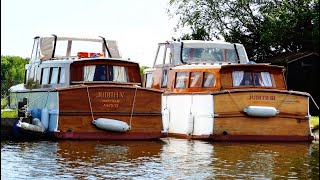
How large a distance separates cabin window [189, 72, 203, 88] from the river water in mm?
2585

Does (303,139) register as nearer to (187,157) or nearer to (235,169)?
(187,157)

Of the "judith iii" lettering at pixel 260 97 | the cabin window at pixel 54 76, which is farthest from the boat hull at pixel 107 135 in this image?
the cabin window at pixel 54 76

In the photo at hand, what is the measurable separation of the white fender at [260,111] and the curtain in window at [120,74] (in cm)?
414

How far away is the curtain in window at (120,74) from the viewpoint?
2173 cm

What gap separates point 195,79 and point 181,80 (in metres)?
0.89

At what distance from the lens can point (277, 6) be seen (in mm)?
41344

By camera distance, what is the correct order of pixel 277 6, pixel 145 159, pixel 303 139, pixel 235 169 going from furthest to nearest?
pixel 277 6
pixel 303 139
pixel 145 159
pixel 235 169

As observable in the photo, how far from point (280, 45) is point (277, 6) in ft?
8.53

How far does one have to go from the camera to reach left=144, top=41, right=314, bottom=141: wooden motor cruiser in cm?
2066

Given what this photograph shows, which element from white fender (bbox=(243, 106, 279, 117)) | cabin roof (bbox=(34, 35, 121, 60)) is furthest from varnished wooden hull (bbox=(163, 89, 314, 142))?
cabin roof (bbox=(34, 35, 121, 60))

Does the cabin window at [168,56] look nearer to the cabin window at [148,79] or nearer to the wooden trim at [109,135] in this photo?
the cabin window at [148,79]

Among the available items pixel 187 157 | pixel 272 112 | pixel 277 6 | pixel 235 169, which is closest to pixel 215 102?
pixel 272 112

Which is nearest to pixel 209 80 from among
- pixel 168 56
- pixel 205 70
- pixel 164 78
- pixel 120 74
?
pixel 205 70

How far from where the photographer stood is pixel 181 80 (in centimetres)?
2328
